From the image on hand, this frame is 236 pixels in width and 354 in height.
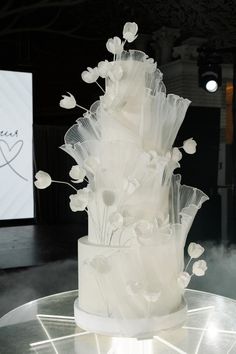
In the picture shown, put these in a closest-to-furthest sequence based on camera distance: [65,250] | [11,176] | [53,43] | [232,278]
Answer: [232,278] < [65,250] < [11,176] < [53,43]

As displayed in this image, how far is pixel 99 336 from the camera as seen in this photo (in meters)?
0.66

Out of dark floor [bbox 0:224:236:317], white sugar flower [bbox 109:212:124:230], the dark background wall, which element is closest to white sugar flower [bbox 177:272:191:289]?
white sugar flower [bbox 109:212:124:230]

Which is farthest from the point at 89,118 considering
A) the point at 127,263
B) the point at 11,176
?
the point at 11,176

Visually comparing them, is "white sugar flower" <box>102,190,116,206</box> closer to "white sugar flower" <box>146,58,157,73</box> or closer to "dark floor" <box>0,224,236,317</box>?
"white sugar flower" <box>146,58,157,73</box>

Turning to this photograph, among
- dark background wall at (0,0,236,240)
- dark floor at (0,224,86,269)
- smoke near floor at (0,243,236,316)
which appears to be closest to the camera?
smoke near floor at (0,243,236,316)

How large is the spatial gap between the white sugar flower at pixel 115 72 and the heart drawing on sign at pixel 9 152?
2.33m

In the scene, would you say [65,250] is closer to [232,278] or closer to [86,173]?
[232,278]

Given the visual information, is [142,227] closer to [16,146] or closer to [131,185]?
[131,185]

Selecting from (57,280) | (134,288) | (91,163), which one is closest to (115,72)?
(91,163)

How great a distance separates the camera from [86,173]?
2.17 ft

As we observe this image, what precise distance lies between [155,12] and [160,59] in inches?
20.0

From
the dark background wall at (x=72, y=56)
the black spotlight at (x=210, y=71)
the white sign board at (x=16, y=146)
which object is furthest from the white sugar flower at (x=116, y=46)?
the black spotlight at (x=210, y=71)

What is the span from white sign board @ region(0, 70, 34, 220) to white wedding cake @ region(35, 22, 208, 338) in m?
2.32

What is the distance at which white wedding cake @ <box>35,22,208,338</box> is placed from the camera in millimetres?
625
